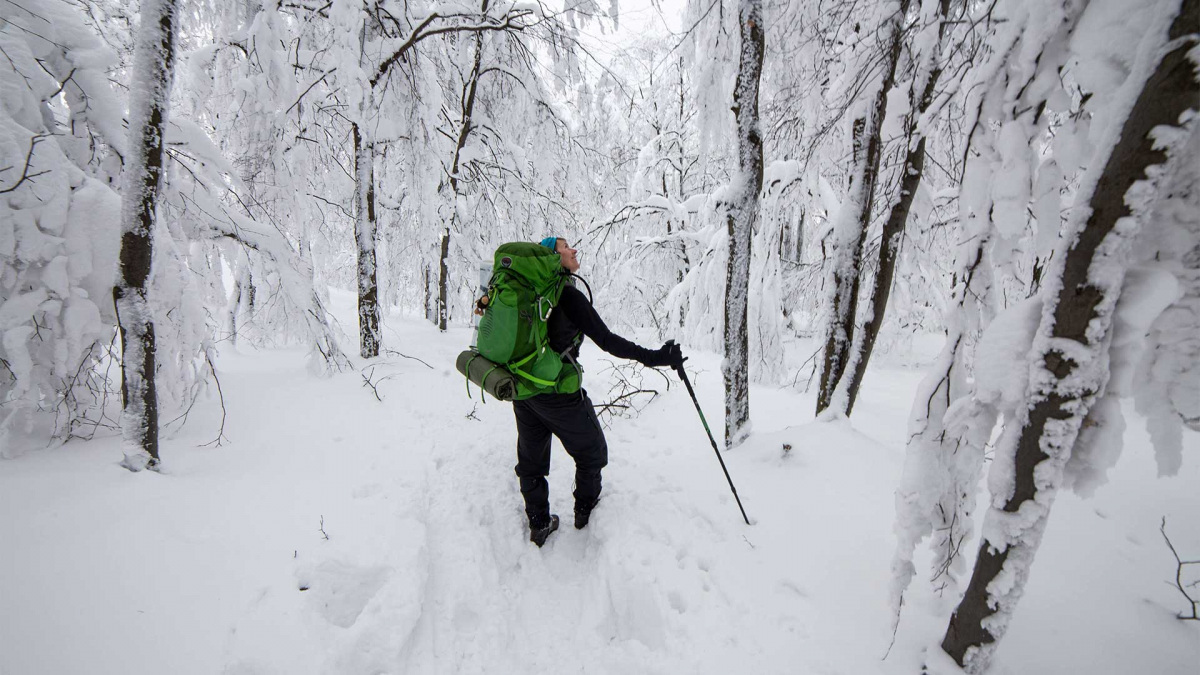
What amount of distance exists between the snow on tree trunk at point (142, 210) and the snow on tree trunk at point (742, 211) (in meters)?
3.92

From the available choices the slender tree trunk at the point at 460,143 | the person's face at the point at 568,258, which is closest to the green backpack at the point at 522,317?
the person's face at the point at 568,258

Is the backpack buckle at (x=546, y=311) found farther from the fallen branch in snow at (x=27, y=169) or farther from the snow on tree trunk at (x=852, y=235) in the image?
the fallen branch in snow at (x=27, y=169)

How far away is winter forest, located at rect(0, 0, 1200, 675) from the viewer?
1.36 meters

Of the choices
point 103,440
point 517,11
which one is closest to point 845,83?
point 517,11

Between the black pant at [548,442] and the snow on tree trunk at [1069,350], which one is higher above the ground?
the snow on tree trunk at [1069,350]

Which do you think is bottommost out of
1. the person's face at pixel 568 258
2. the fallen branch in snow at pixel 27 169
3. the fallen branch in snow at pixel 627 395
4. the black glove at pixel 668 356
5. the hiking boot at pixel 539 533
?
the hiking boot at pixel 539 533

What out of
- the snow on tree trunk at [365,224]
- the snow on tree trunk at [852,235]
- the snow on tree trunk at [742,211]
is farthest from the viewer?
the snow on tree trunk at [365,224]

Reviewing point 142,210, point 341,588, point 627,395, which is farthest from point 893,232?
point 142,210

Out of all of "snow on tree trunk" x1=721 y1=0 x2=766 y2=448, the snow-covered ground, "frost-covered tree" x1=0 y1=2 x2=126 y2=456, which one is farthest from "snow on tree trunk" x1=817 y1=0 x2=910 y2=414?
"frost-covered tree" x1=0 y1=2 x2=126 y2=456

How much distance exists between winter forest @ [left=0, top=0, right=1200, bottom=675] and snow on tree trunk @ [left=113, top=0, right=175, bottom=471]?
0.7 inches

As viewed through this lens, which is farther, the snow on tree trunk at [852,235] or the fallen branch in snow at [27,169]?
the snow on tree trunk at [852,235]

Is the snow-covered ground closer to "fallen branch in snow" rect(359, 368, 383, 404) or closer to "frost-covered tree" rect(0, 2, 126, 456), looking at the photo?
"frost-covered tree" rect(0, 2, 126, 456)

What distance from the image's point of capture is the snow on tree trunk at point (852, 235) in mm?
3529

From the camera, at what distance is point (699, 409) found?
296 cm
